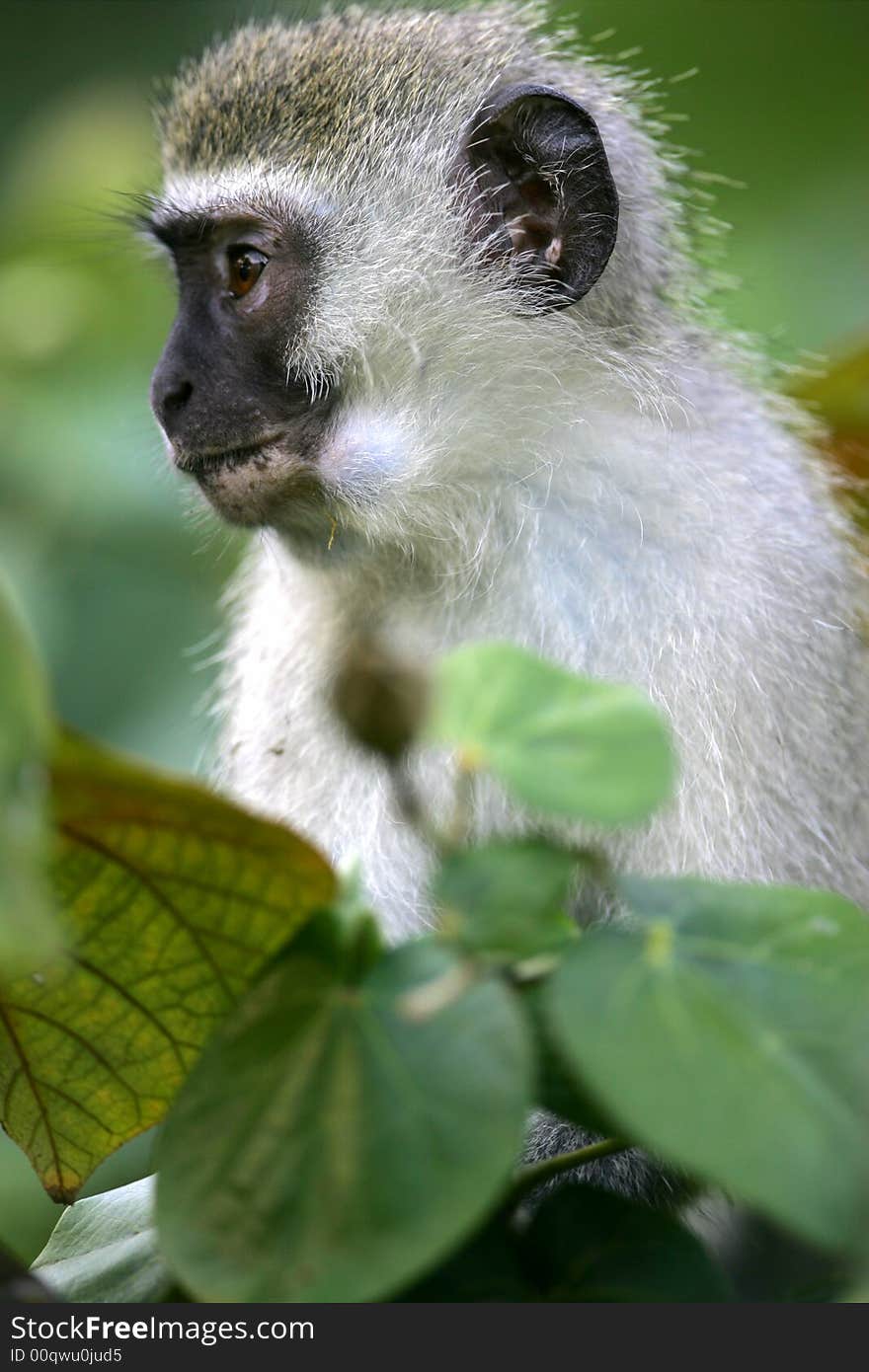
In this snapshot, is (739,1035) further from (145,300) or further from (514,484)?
(145,300)

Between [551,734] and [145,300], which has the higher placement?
[551,734]

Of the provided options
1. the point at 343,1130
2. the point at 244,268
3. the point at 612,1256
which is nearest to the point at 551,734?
the point at 343,1130

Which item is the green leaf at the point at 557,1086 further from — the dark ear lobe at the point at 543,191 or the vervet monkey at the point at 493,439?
the dark ear lobe at the point at 543,191

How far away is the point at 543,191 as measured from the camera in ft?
6.68

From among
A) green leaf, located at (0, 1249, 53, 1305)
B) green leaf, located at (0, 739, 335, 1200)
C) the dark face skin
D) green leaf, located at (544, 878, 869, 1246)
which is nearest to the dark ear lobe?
the dark face skin

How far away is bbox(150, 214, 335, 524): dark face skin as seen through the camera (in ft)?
6.48

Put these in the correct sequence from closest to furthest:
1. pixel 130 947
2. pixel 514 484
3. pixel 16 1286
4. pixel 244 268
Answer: pixel 16 1286, pixel 130 947, pixel 514 484, pixel 244 268

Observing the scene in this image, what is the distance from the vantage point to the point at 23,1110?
1.15m

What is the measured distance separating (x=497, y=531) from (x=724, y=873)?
517 millimetres

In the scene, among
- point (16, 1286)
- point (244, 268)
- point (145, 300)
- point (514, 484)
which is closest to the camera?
point (16, 1286)

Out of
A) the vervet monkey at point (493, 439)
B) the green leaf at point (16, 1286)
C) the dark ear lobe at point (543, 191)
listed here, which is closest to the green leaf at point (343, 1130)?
the green leaf at point (16, 1286)

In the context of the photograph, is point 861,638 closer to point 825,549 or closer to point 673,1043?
point 825,549

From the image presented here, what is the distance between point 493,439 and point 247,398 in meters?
0.32

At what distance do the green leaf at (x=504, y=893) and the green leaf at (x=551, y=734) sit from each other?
0.12ft
